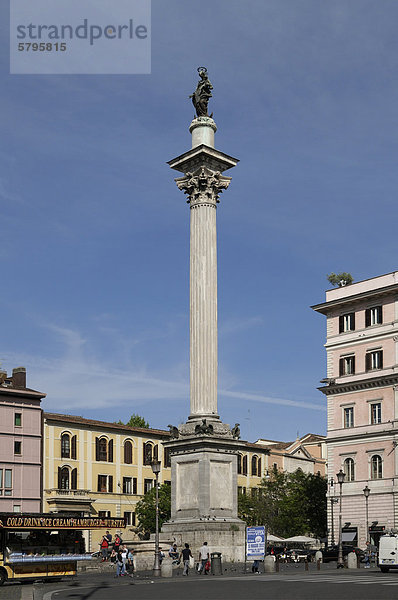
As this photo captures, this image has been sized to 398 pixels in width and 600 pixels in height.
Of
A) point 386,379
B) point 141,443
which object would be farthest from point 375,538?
point 141,443

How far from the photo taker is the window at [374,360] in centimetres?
8012

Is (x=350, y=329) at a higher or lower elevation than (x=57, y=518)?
higher

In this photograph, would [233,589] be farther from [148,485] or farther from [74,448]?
[148,485]

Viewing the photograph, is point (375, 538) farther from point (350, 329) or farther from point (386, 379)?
point (350, 329)

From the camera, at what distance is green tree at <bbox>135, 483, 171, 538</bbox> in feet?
297

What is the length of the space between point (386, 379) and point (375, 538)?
13878 mm

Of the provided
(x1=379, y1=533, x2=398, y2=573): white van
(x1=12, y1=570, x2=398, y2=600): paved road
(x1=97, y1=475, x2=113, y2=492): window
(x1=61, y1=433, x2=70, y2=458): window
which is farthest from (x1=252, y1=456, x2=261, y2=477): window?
(x1=12, y1=570, x2=398, y2=600): paved road

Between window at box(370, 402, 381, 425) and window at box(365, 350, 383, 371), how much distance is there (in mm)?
3321

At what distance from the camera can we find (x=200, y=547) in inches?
1540

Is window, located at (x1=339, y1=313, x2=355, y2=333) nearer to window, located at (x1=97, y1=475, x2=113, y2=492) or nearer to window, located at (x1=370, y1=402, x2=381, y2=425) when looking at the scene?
window, located at (x1=370, y1=402, x2=381, y2=425)

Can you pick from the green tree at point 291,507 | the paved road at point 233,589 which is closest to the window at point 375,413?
the green tree at point 291,507

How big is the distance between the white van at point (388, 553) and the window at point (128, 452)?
5590 cm

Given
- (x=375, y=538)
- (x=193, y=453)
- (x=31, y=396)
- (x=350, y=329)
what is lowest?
(x=375, y=538)

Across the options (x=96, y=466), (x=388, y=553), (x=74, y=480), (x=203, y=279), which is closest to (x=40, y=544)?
(x=203, y=279)
